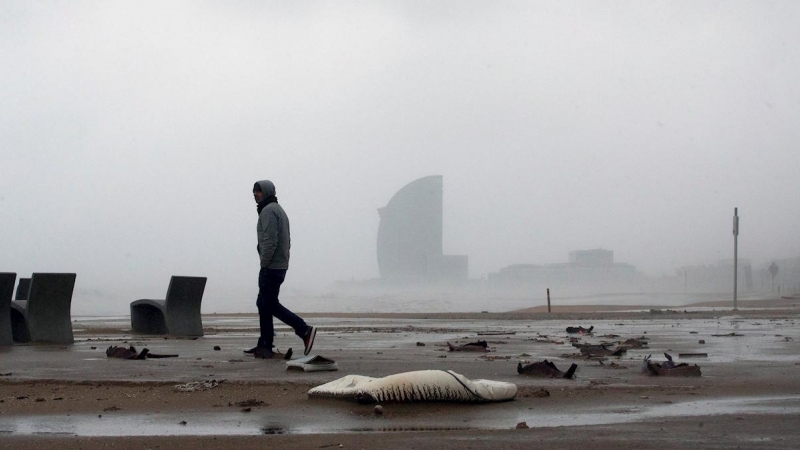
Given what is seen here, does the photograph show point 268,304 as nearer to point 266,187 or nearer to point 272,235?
point 272,235

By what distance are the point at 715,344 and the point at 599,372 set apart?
4827mm

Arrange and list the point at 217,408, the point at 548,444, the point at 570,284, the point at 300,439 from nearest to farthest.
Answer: the point at 548,444 → the point at 300,439 → the point at 217,408 → the point at 570,284

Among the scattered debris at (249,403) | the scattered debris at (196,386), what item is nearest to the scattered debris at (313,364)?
the scattered debris at (196,386)

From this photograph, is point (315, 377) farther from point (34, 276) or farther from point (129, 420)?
point (34, 276)

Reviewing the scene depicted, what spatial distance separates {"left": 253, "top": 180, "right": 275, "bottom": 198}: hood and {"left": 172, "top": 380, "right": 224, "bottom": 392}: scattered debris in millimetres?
3980

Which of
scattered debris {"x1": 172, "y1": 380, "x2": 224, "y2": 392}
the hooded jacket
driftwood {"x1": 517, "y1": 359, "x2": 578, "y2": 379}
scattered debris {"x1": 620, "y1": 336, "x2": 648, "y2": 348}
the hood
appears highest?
the hood

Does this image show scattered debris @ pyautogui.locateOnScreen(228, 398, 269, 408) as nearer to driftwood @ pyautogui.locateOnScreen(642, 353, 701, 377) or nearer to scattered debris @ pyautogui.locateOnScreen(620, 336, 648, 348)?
driftwood @ pyautogui.locateOnScreen(642, 353, 701, 377)

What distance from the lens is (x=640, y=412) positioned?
6.41 meters

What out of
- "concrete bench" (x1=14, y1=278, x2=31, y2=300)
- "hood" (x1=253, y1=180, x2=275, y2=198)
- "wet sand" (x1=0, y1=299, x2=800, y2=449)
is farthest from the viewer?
"concrete bench" (x1=14, y1=278, x2=31, y2=300)

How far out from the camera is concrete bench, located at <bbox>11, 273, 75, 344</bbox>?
13.8 metres

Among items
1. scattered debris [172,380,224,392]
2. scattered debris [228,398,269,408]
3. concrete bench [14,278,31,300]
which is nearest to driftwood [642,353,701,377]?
scattered debris [228,398,269,408]

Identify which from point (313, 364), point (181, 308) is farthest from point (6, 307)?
point (313, 364)

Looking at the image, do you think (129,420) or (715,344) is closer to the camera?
(129,420)

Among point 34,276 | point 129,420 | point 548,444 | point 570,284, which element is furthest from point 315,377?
point 570,284
